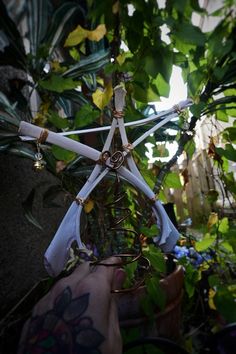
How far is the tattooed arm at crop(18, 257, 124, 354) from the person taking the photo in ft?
1.14

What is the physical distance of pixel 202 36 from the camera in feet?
1.23

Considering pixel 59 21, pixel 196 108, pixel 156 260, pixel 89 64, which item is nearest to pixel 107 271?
pixel 156 260

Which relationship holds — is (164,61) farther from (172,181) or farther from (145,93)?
(172,181)

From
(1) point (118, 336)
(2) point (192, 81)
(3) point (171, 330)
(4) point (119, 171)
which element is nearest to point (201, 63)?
(2) point (192, 81)

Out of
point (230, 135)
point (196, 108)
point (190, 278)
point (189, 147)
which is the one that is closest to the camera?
point (196, 108)

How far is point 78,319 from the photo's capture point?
36 centimetres

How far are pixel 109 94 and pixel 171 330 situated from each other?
0.74 m

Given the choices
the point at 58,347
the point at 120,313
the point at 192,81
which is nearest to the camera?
the point at 58,347

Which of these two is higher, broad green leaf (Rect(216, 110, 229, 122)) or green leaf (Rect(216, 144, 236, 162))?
broad green leaf (Rect(216, 110, 229, 122))

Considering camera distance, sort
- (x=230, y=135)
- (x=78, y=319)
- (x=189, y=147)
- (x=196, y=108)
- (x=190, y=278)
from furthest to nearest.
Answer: (x=190, y=278), (x=189, y=147), (x=230, y=135), (x=196, y=108), (x=78, y=319)

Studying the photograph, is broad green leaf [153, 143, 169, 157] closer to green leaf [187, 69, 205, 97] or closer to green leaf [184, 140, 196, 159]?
green leaf [184, 140, 196, 159]

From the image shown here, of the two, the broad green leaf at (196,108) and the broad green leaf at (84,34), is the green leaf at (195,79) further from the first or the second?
the broad green leaf at (84,34)

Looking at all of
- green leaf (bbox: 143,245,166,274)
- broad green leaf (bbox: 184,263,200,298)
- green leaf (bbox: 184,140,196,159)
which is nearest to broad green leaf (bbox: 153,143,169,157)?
green leaf (bbox: 184,140,196,159)

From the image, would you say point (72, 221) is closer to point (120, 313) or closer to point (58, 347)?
point (58, 347)
